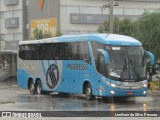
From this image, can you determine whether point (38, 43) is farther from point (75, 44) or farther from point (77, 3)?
point (77, 3)

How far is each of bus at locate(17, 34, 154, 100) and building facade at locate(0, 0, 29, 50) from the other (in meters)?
63.7

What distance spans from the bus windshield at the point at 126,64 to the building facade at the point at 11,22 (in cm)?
6879

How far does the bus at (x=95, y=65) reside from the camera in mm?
23984

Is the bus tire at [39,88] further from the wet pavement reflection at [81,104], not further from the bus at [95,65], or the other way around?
the wet pavement reflection at [81,104]

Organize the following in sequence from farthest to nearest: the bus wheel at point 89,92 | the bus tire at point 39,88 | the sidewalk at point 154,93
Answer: the sidewalk at point 154,93, the bus tire at point 39,88, the bus wheel at point 89,92

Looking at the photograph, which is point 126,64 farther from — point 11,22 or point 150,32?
point 11,22

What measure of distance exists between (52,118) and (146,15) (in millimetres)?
22097

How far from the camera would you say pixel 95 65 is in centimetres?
2467

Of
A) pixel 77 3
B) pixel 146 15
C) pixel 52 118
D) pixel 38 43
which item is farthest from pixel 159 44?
pixel 77 3

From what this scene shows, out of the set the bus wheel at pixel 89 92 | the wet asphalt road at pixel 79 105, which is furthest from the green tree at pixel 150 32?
the bus wheel at pixel 89 92

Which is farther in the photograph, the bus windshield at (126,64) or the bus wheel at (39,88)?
the bus wheel at (39,88)

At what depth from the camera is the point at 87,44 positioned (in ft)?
83.5

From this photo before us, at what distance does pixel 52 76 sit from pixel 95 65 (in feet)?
16.3

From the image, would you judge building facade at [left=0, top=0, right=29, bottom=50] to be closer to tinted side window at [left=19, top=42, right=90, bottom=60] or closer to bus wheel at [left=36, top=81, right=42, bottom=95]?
tinted side window at [left=19, top=42, right=90, bottom=60]
